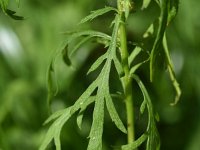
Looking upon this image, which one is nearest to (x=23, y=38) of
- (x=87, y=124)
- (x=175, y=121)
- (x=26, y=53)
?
(x=26, y=53)

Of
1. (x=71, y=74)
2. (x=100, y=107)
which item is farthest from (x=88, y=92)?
(x=71, y=74)

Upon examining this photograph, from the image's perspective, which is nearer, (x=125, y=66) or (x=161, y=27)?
(x=161, y=27)

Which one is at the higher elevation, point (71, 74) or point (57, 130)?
point (57, 130)

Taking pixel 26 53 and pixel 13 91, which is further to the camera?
pixel 26 53

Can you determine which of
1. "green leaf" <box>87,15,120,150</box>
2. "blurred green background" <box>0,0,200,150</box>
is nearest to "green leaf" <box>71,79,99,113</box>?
"green leaf" <box>87,15,120,150</box>

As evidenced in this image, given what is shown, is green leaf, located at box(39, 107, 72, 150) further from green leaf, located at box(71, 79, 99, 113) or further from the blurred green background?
the blurred green background

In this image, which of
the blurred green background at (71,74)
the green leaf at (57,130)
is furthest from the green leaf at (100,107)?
the blurred green background at (71,74)

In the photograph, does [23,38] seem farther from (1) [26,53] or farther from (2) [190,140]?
(2) [190,140]

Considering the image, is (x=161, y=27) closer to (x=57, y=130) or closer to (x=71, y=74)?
(x=57, y=130)

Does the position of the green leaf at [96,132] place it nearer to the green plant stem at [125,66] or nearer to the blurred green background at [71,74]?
the green plant stem at [125,66]
